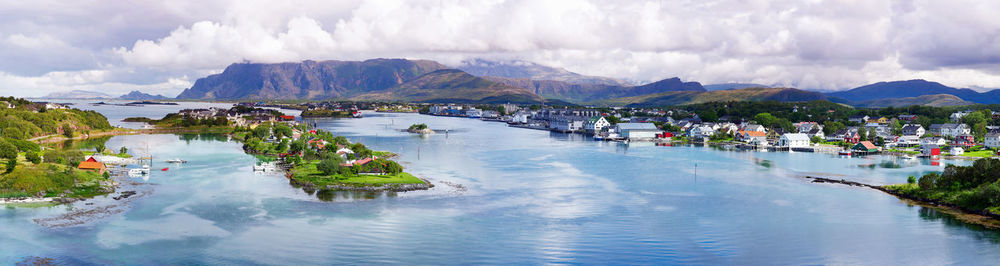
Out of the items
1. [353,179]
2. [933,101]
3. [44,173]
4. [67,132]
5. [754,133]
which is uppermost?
[933,101]

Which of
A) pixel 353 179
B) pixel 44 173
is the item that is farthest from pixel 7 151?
pixel 353 179

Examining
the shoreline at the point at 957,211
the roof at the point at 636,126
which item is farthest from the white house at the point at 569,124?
the shoreline at the point at 957,211

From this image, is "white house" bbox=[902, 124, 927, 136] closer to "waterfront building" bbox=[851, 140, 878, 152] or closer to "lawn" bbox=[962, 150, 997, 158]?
"waterfront building" bbox=[851, 140, 878, 152]

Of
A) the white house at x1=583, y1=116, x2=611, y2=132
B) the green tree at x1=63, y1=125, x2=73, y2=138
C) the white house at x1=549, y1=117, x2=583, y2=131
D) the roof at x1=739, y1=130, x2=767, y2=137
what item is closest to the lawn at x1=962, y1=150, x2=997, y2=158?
the roof at x1=739, y1=130, x2=767, y2=137

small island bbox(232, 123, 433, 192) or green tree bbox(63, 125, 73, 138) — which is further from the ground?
green tree bbox(63, 125, 73, 138)

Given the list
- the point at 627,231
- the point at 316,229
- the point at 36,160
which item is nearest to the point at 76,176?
the point at 36,160

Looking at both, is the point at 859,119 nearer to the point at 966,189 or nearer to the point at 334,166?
the point at 966,189
